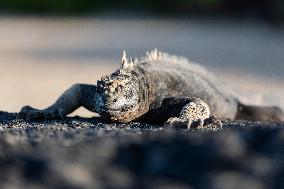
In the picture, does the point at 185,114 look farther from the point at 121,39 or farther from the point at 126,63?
the point at 121,39

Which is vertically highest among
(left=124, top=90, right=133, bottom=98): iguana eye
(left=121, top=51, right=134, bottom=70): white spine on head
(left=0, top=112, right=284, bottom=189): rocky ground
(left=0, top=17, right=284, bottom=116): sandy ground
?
(left=0, top=17, right=284, bottom=116): sandy ground

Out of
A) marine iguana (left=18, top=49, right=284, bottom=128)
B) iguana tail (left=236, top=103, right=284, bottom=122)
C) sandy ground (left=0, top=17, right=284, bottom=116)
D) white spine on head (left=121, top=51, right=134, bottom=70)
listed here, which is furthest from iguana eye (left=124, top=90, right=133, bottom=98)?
sandy ground (left=0, top=17, right=284, bottom=116)

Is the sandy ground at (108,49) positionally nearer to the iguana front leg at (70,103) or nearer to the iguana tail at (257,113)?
the iguana tail at (257,113)

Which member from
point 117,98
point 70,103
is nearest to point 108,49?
point 70,103

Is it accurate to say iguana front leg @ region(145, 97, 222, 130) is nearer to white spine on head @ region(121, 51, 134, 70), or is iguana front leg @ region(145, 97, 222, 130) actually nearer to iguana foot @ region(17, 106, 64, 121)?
white spine on head @ region(121, 51, 134, 70)

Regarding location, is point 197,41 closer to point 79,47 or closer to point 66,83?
point 79,47

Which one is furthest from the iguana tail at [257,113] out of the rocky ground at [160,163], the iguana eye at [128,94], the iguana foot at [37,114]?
the rocky ground at [160,163]
